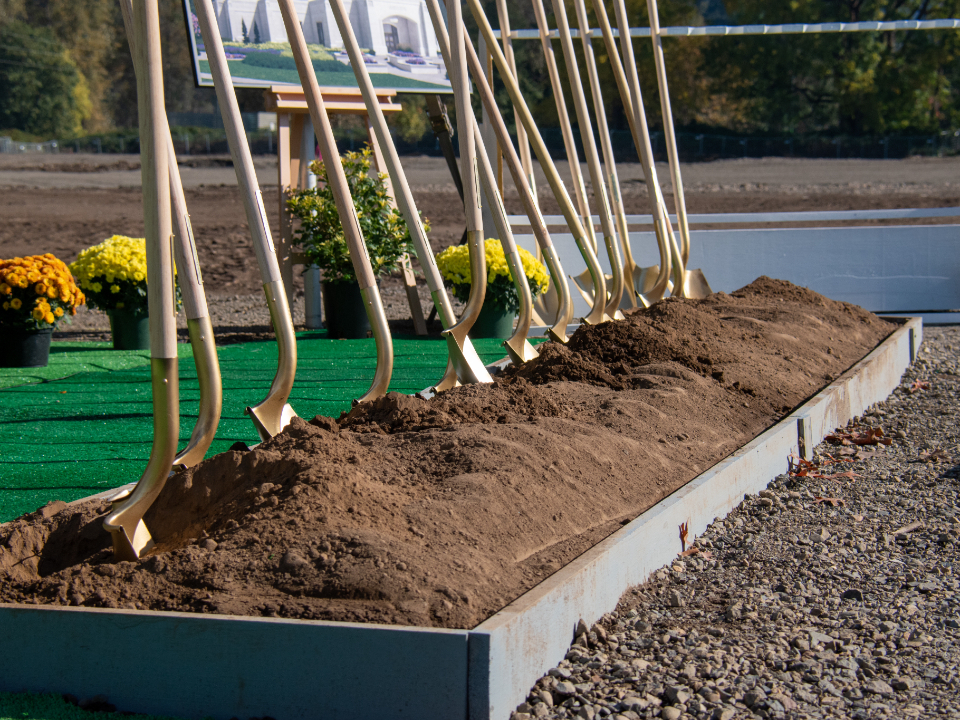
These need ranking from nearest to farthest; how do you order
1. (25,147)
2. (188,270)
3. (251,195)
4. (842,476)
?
(188,270) < (251,195) < (842,476) < (25,147)

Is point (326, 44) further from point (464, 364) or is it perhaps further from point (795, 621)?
point (795, 621)

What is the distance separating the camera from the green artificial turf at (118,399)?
11.9 ft

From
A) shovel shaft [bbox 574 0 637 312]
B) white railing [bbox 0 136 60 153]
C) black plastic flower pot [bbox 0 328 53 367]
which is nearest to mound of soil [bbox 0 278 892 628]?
shovel shaft [bbox 574 0 637 312]

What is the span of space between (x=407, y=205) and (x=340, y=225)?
12.3 feet

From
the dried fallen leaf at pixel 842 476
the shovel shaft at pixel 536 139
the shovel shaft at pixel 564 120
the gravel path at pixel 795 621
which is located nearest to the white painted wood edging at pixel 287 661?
the gravel path at pixel 795 621

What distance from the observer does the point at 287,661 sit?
6.21 feet

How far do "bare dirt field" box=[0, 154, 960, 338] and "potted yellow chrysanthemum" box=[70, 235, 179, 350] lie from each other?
1729mm

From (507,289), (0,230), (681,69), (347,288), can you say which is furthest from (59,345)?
(681,69)

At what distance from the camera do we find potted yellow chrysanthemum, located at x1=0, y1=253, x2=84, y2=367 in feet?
19.7

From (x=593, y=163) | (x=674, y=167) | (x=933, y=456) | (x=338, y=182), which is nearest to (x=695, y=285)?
(x=674, y=167)

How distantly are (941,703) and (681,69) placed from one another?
42453 mm

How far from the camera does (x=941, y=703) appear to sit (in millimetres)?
2025

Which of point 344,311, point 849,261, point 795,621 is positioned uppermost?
point 344,311

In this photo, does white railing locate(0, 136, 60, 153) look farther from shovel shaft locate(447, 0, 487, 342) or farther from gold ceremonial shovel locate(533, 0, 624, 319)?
shovel shaft locate(447, 0, 487, 342)
